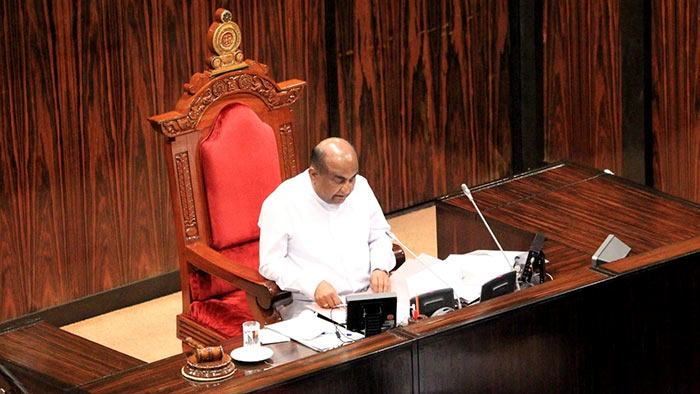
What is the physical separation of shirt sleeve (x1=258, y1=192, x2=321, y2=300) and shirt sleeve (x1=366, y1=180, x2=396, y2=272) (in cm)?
26

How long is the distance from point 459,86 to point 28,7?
239 centimetres

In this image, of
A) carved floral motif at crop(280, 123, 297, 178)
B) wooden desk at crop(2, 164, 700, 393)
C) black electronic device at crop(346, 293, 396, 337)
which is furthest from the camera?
carved floral motif at crop(280, 123, 297, 178)

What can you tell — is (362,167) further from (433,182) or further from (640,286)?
(640,286)

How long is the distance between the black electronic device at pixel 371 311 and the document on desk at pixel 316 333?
0.06m

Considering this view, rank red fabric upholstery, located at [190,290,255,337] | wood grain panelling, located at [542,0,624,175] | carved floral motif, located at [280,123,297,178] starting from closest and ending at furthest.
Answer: red fabric upholstery, located at [190,290,255,337] → carved floral motif, located at [280,123,297,178] → wood grain panelling, located at [542,0,624,175]

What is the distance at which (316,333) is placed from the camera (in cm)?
359

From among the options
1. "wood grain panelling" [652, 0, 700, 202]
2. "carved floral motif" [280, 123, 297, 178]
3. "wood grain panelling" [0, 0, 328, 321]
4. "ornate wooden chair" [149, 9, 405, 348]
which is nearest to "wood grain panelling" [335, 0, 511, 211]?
"wood grain panelling" [0, 0, 328, 321]

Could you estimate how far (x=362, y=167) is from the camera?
6.45m

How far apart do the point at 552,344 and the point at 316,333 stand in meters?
0.64

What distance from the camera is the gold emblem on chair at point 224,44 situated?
425cm

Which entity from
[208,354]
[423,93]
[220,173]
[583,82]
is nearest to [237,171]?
[220,173]

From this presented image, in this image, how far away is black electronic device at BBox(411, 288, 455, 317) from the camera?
3.61 meters

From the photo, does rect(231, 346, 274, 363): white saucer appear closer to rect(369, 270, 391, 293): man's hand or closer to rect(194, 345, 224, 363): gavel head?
rect(194, 345, 224, 363): gavel head

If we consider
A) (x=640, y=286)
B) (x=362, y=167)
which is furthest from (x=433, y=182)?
(x=640, y=286)
